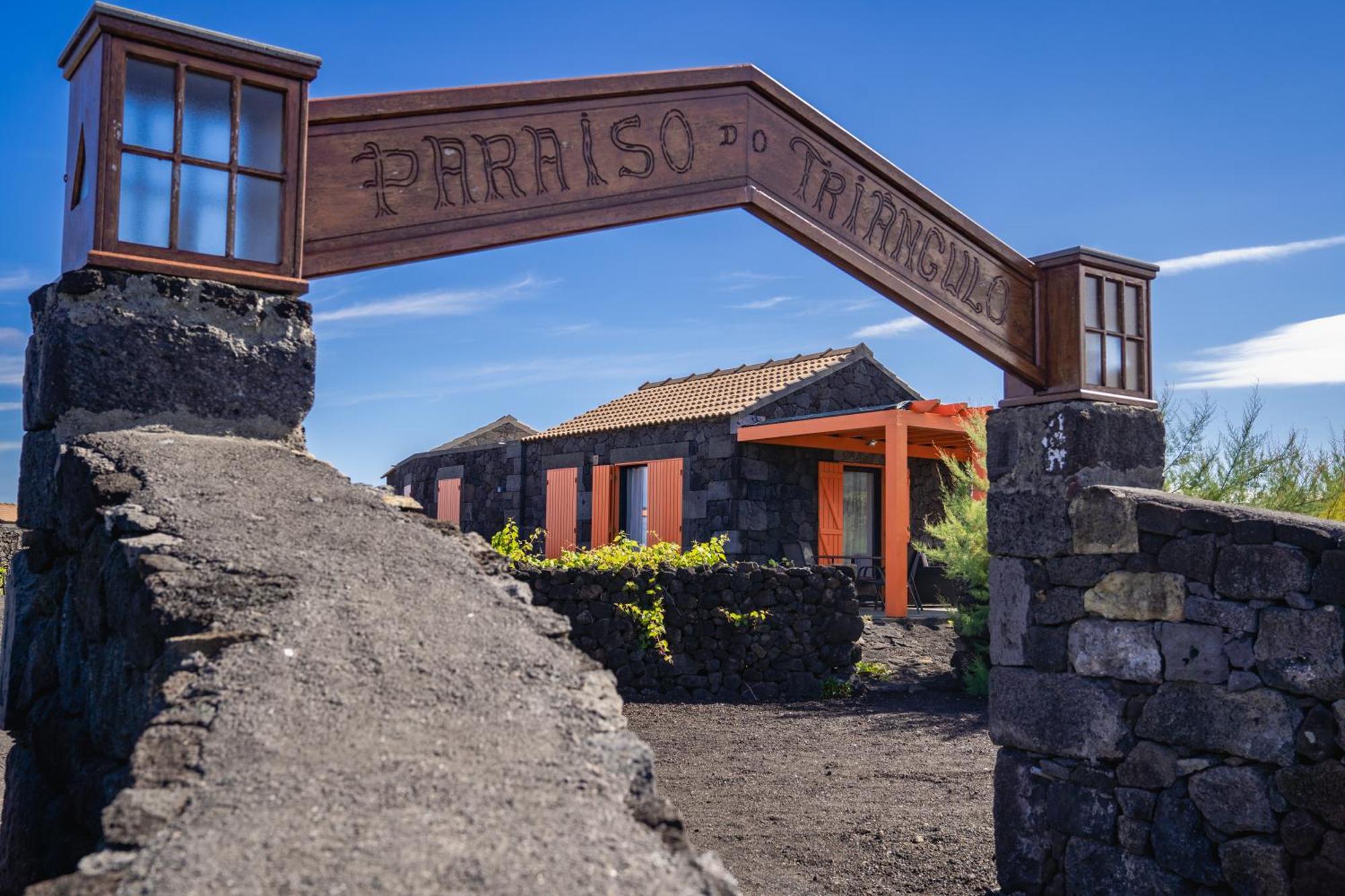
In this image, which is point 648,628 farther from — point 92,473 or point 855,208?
point 92,473

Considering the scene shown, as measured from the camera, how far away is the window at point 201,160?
295cm

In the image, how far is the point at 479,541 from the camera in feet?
8.77

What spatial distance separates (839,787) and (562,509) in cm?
1072

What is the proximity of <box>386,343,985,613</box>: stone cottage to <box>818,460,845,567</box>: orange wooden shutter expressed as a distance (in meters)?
0.02

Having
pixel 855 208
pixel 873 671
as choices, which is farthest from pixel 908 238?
pixel 873 671

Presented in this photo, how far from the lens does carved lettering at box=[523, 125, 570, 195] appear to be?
361 centimetres

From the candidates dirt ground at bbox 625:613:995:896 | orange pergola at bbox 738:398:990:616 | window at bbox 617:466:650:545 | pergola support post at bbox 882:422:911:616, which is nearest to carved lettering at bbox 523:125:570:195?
dirt ground at bbox 625:613:995:896

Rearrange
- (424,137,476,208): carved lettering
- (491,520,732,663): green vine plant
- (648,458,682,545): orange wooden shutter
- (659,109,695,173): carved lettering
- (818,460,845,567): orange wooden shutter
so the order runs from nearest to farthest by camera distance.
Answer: (424,137,476,208): carved lettering → (659,109,695,173): carved lettering → (491,520,732,663): green vine plant → (648,458,682,545): orange wooden shutter → (818,460,845,567): orange wooden shutter

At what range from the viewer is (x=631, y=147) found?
12.5 feet

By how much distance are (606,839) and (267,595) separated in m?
0.94

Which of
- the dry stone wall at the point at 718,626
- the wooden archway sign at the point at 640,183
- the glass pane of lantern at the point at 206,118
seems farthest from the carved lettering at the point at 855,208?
the dry stone wall at the point at 718,626

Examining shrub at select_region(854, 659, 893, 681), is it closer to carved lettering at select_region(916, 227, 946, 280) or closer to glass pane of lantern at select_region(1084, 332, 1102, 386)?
glass pane of lantern at select_region(1084, 332, 1102, 386)

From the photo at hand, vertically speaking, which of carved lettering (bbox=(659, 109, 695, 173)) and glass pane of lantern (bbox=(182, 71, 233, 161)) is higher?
carved lettering (bbox=(659, 109, 695, 173))

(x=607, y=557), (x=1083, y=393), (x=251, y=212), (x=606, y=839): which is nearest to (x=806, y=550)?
(x=607, y=557)
